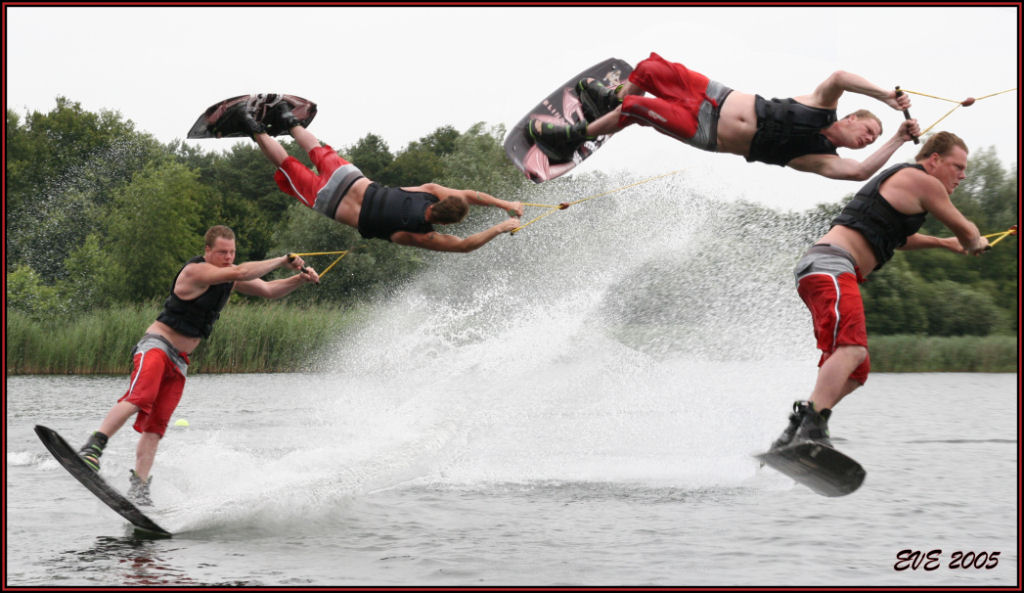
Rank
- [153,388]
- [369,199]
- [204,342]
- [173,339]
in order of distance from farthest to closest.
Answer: [204,342], [173,339], [153,388], [369,199]

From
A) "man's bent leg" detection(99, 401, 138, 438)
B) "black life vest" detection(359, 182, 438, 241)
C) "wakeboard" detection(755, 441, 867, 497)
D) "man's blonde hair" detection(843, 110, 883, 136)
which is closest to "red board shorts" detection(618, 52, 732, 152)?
"man's blonde hair" detection(843, 110, 883, 136)

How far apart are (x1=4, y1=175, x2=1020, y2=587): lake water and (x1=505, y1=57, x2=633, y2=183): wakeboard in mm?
2971

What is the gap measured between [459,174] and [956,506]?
3026 cm

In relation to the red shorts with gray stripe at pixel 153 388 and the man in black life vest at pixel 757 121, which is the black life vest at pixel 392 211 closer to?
the man in black life vest at pixel 757 121

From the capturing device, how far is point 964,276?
3647 cm

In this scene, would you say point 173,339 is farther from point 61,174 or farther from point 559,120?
point 61,174

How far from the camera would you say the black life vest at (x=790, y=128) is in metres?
6.64

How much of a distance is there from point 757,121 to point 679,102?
1.73ft

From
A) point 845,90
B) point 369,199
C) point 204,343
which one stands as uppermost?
point 845,90

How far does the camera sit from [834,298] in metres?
6.57

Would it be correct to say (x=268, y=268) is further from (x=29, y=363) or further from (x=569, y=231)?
(x=29, y=363)

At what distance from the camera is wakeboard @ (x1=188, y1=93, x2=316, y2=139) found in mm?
7492

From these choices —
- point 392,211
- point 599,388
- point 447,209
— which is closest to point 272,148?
point 392,211

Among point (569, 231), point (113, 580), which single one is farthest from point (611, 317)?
point (113, 580)
